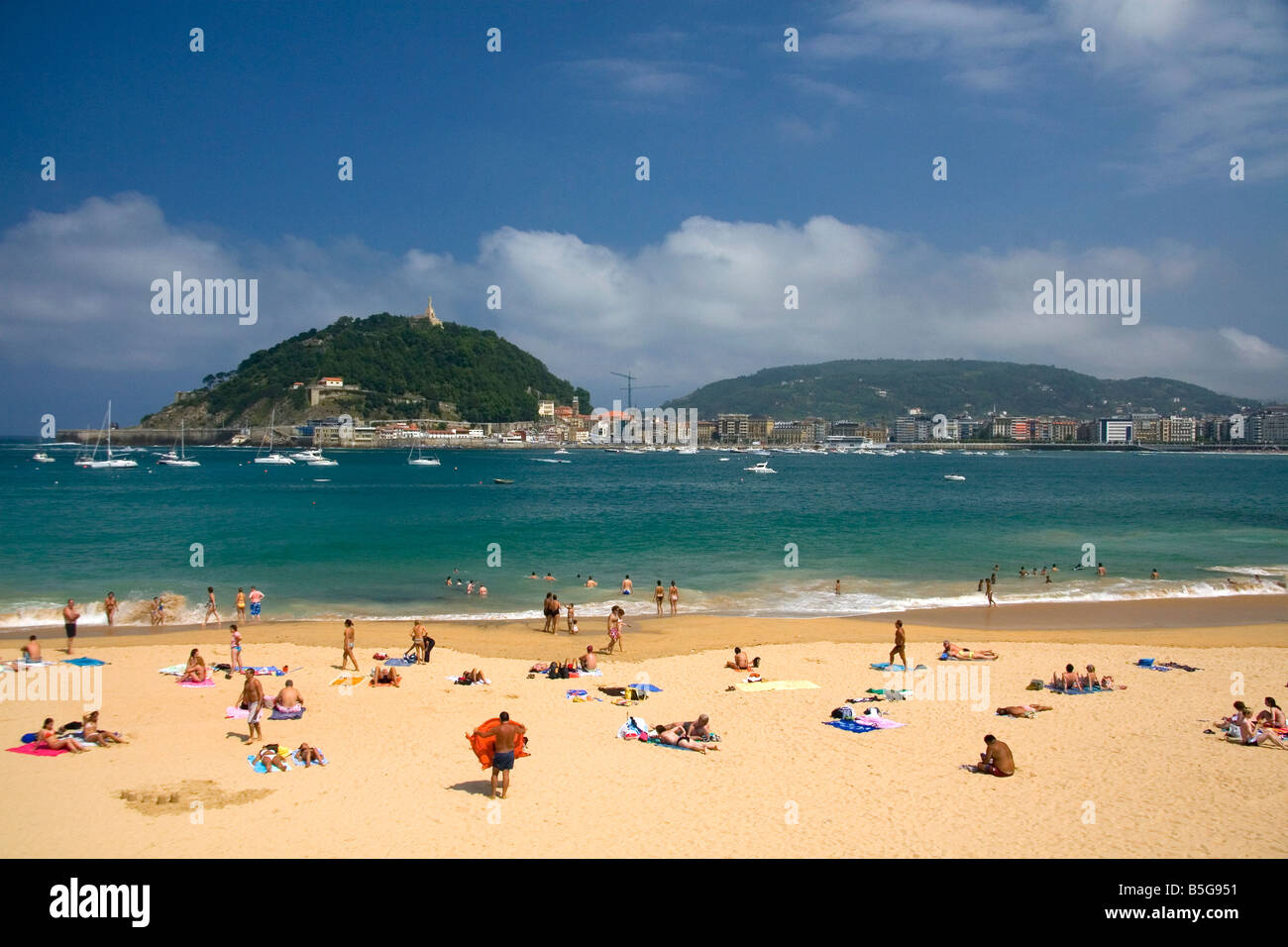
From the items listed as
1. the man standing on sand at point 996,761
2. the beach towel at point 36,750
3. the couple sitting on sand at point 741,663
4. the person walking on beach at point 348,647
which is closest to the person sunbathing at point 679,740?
the man standing on sand at point 996,761

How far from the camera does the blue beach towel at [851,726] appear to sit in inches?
500

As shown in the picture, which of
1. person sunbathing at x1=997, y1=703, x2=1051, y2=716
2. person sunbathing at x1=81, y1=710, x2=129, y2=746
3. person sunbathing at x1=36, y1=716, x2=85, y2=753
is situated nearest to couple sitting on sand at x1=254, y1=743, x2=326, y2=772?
person sunbathing at x1=81, y1=710, x2=129, y2=746

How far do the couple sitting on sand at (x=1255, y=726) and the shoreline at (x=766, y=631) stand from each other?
725cm

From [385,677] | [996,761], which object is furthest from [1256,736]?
[385,677]

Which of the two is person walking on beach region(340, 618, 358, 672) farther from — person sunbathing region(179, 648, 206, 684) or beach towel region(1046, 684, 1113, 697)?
beach towel region(1046, 684, 1113, 697)

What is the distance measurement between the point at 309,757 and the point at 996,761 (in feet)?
30.4

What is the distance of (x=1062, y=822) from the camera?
366 inches

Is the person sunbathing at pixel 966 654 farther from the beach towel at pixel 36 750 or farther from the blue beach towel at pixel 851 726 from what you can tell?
the beach towel at pixel 36 750

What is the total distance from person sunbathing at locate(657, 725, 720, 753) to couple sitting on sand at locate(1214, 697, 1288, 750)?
26.0 ft

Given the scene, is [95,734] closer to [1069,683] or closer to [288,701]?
[288,701]

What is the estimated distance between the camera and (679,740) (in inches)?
470

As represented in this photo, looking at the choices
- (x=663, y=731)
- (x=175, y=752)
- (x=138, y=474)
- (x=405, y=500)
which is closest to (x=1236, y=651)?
(x=663, y=731)

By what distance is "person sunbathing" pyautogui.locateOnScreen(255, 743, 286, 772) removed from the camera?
35.0 feet
